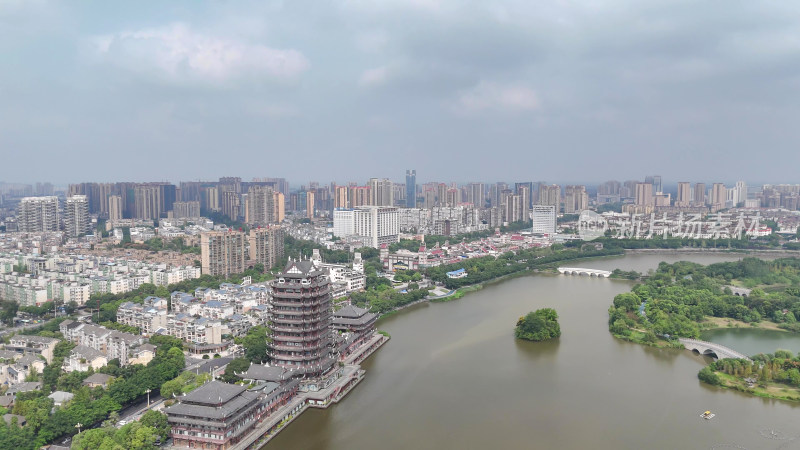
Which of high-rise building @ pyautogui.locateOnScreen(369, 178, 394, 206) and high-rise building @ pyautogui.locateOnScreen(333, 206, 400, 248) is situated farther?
high-rise building @ pyautogui.locateOnScreen(369, 178, 394, 206)

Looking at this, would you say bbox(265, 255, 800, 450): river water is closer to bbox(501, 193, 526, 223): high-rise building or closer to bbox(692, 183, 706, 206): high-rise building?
bbox(501, 193, 526, 223): high-rise building

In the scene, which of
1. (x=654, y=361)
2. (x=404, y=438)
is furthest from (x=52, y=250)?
(x=654, y=361)

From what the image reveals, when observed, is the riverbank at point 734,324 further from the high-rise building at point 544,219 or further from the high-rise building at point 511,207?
the high-rise building at point 511,207

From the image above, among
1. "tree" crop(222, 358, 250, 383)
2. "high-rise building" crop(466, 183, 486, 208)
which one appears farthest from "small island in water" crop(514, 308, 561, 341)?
"high-rise building" crop(466, 183, 486, 208)

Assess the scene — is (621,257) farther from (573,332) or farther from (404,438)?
(404,438)

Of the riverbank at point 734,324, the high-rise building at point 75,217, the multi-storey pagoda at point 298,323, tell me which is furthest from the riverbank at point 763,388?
the high-rise building at point 75,217

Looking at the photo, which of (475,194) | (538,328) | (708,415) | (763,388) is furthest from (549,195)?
(708,415)
